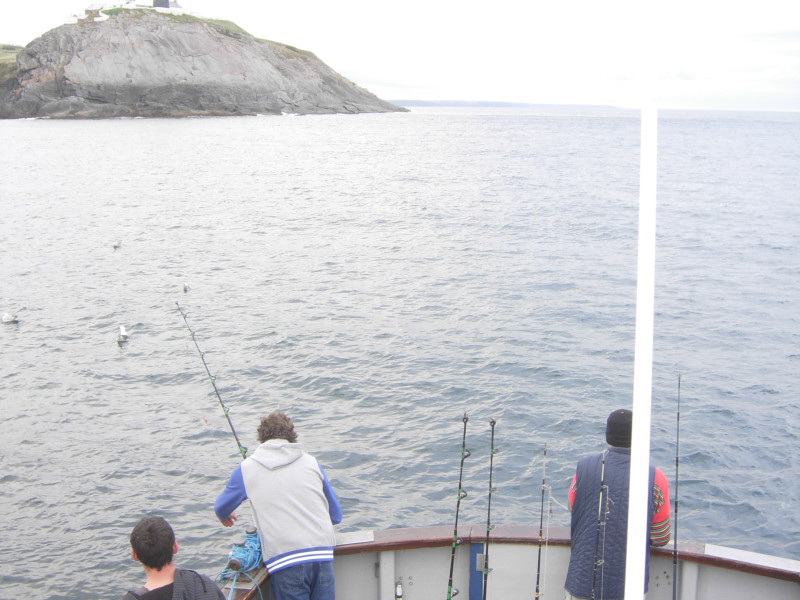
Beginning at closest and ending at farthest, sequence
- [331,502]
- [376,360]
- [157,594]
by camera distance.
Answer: [157,594]
[331,502]
[376,360]

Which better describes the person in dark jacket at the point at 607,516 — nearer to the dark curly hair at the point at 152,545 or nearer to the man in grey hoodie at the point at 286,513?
the man in grey hoodie at the point at 286,513

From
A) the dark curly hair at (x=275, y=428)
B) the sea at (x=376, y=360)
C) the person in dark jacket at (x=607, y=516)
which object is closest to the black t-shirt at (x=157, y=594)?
the dark curly hair at (x=275, y=428)

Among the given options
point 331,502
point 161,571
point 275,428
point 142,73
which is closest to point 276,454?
point 275,428

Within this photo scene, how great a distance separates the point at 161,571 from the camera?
3.90 metres

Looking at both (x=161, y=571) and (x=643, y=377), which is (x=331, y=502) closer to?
(x=161, y=571)

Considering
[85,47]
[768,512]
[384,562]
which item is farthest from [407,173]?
[85,47]

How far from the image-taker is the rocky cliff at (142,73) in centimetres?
12031

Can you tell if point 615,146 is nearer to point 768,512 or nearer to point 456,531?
point 768,512

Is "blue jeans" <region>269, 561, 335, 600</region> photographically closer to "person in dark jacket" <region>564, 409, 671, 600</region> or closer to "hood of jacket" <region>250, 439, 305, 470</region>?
"hood of jacket" <region>250, 439, 305, 470</region>

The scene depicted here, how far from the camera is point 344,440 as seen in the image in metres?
13.3

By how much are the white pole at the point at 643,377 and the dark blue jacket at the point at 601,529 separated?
8.25 ft

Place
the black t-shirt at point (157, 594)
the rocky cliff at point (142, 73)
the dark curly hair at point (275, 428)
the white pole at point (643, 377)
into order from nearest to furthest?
1. the white pole at point (643, 377)
2. the black t-shirt at point (157, 594)
3. the dark curly hair at point (275, 428)
4. the rocky cliff at point (142, 73)

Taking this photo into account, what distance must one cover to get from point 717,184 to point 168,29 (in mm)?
107441

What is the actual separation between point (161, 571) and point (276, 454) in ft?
4.07
